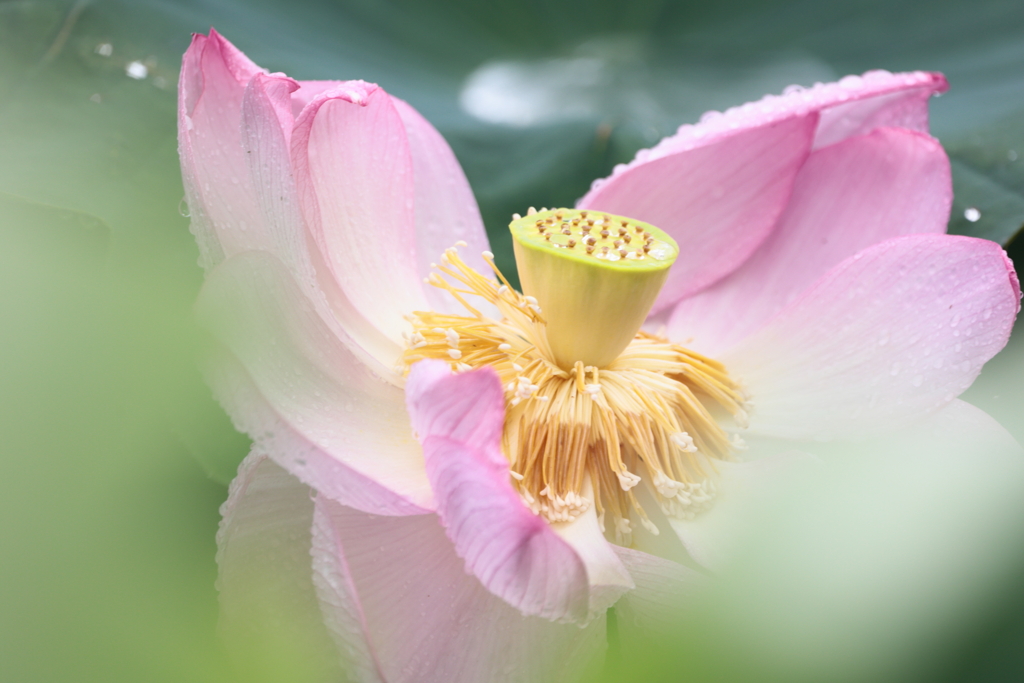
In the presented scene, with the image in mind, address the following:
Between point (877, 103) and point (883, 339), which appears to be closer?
point (883, 339)

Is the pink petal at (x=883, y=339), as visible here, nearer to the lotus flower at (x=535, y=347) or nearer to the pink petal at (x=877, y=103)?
the lotus flower at (x=535, y=347)

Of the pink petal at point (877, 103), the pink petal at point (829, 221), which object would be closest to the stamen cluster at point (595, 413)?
the pink petal at point (829, 221)

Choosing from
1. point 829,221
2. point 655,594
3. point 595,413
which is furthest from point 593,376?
point 829,221

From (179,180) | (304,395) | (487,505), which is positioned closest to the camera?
(487,505)

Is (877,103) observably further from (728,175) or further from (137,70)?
(137,70)

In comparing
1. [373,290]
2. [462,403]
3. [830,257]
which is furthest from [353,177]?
[830,257]
